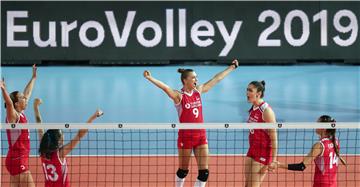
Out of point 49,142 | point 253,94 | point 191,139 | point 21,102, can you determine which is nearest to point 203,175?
point 191,139

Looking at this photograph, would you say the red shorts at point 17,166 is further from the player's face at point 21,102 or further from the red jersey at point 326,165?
the red jersey at point 326,165

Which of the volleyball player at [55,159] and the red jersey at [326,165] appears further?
the volleyball player at [55,159]

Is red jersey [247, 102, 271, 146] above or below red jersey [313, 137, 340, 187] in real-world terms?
above

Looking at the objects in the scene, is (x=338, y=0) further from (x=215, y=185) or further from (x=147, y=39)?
(x=215, y=185)

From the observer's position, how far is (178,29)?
18.9 metres

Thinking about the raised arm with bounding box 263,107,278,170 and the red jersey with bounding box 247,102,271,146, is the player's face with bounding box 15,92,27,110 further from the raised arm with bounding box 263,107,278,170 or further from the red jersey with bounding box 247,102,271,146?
the raised arm with bounding box 263,107,278,170

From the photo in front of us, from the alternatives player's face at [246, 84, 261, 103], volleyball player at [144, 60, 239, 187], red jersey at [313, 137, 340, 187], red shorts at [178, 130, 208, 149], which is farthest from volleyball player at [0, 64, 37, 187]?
red jersey at [313, 137, 340, 187]

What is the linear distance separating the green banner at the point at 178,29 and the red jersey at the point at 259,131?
9.94 m

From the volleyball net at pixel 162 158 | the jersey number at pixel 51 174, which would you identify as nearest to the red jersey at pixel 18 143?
the volleyball net at pixel 162 158

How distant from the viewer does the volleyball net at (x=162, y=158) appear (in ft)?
33.4

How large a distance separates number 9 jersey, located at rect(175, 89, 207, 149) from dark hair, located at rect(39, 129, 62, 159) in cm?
189

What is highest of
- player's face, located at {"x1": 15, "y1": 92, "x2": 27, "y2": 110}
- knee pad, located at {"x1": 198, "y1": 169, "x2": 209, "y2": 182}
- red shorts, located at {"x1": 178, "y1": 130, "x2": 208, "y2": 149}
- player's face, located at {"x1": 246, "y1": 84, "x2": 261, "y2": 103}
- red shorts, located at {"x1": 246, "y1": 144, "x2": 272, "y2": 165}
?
player's face, located at {"x1": 246, "y1": 84, "x2": 261, "y2": 103}

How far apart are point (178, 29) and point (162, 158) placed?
7.49 metres

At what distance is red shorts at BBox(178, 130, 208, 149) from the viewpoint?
9703mm
